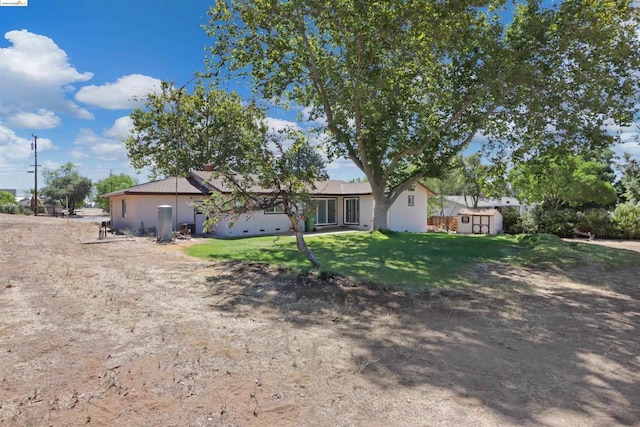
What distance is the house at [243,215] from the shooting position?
861 inches

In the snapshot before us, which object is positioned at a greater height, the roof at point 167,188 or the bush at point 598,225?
the roof at point 167,188

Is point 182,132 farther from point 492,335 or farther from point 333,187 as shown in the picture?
point 492,335

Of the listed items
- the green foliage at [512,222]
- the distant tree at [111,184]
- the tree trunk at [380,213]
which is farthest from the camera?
the distant tree at [111,184]

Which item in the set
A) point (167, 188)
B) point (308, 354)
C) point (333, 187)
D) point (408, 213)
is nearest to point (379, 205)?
point (408, 213)

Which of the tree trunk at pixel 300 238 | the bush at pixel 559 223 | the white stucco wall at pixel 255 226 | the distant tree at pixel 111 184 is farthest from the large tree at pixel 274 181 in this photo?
the distant tree at pixel 111 184

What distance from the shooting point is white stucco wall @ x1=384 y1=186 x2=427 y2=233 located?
26.4 metres

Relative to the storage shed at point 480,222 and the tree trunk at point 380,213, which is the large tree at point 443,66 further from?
the storage shed at point 480,222

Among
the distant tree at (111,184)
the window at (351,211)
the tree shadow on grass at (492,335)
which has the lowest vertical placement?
the tree shadow on grass at (492,335)

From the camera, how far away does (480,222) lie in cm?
2950

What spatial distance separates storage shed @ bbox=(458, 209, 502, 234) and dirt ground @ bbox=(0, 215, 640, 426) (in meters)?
Result: 20.4

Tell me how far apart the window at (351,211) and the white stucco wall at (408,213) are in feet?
7.47

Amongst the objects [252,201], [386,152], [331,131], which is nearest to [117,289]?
[252,201]

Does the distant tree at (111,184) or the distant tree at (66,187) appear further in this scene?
the distant tree at (111,184)

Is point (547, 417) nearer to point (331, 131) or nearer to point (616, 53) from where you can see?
point (616, 53)
